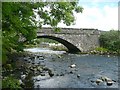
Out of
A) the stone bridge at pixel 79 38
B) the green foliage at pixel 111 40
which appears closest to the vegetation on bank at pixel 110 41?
the green foliage at pixel 111 40

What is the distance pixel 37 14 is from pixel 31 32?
1351 mm

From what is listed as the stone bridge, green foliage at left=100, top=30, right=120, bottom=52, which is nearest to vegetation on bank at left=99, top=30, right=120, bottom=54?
green foliage at left=100, top=30, right=120, bottom=52

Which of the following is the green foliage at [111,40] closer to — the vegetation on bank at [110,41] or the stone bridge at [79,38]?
the vegetation on bank at [110,41]

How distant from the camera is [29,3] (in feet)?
43.4

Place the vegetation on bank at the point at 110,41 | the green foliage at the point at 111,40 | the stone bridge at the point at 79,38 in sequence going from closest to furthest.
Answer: the stone bridge at the point at 79,38
the vegetation on bank at the point at 110,41
the green foliage at the point at 111,40

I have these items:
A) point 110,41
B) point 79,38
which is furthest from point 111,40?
point 79,38

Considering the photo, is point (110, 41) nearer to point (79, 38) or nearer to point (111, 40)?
point (111, 40)

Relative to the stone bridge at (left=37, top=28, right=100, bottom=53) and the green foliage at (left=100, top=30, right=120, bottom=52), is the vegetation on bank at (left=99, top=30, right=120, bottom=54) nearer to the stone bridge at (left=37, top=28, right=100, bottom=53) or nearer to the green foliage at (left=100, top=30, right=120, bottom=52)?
the green foliage at (left=100, top=30, right=120, bottom=52)

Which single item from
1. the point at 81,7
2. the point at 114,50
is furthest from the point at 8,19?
the point at 114,50

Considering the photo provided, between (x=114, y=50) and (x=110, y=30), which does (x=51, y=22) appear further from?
(x=110, y=30)

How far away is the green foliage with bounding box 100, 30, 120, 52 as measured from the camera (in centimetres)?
4156

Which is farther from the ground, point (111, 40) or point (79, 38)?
point (79, 38)

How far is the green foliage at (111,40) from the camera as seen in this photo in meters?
41.6

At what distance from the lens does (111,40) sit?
4247cm
